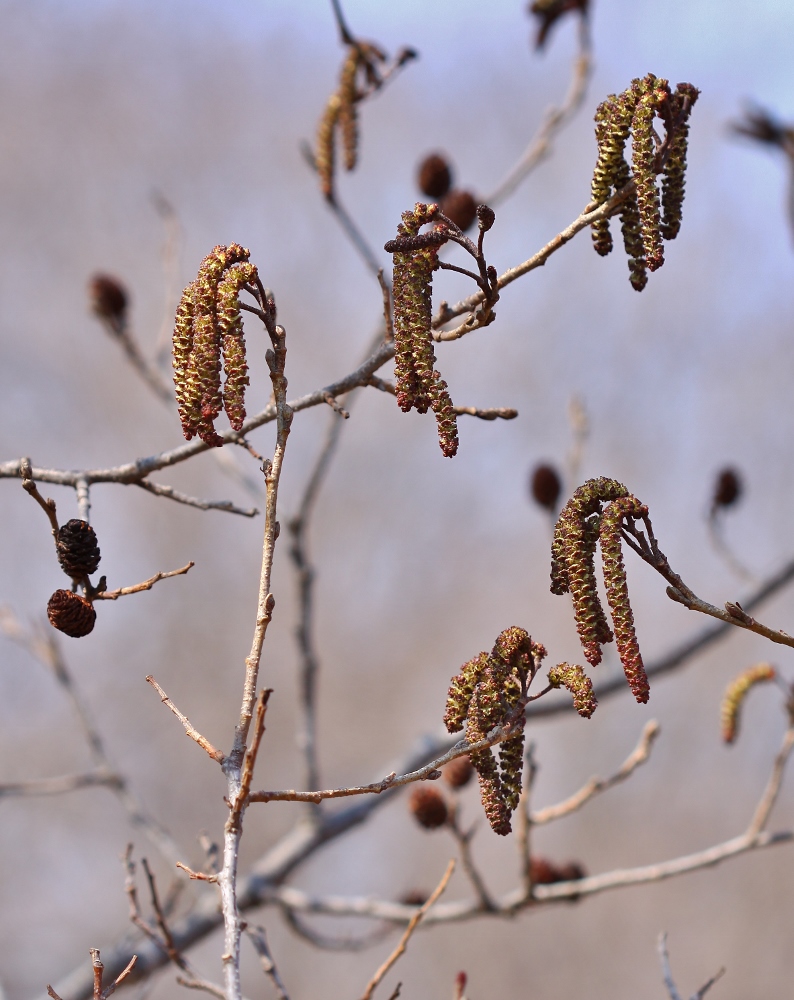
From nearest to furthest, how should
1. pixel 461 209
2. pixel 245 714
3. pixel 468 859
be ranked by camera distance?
pixel 245 714
pixel 468 859
pixel 461 209

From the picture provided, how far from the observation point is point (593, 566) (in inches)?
44.1

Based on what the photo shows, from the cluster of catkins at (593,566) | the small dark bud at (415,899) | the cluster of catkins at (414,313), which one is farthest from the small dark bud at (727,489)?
the cluster of catkins at (414,313)

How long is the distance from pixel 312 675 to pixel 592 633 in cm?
196

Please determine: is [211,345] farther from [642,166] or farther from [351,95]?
→ [351,95]

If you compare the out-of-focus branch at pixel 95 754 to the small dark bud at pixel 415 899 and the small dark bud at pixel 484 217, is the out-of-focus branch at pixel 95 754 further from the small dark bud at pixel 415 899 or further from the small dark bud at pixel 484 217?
the small dark bud at pixel 484 217

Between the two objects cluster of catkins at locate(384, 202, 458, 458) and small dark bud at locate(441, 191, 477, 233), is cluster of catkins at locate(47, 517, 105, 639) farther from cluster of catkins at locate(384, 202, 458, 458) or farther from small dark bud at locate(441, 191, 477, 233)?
small dark bud at locate(441, 191, 477, 233)

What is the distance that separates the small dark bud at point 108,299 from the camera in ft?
9.16

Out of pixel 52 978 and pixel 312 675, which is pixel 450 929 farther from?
pixel 312 675

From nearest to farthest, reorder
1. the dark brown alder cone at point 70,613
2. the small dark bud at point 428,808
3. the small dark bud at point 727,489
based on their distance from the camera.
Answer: the dark brown alder cone at point 70,613 < the small dark bud at point 428,808 < the small dark bud at point 727,489

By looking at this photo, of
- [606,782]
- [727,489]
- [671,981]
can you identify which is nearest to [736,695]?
[606,782]

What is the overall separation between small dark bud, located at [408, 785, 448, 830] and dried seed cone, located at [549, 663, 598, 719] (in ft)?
3.51

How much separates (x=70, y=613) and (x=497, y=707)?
56 centimetres

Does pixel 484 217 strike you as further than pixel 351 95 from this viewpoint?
No

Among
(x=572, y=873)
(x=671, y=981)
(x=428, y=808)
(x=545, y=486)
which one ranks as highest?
(x=545, y=486)
